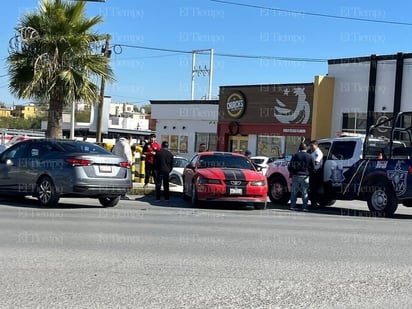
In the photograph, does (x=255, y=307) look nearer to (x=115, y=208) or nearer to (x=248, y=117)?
(x=115, y=208)

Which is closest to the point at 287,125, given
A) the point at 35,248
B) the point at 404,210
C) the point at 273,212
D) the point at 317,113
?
the point at 317,113

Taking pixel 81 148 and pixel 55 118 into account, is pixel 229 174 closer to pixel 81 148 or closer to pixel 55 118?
pixel 81 148

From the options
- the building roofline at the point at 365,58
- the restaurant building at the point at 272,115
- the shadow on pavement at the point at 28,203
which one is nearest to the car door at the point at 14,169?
the shadow on pavement at the point at 28,203

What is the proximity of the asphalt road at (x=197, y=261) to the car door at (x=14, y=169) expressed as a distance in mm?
1119

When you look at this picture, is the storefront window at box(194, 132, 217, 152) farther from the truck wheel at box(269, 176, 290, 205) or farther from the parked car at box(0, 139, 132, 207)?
the parked car at box(0, 139, 132, 207)

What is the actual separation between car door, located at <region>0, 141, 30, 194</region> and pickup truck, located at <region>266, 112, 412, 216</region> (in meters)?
7.35

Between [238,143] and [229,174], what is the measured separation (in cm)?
2463

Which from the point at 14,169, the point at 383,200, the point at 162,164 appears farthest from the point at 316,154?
the point at 14,169

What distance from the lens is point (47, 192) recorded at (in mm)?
13477

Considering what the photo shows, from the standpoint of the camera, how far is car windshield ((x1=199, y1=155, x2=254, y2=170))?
15706 mm

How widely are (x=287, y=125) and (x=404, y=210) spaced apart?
61.6 ft

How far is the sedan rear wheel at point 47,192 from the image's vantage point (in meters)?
13.3

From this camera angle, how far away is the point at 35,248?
27.3 feet

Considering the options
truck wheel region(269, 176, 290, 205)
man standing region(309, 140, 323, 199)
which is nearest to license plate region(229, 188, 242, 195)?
man standing region(309, 140, 323, 199)
